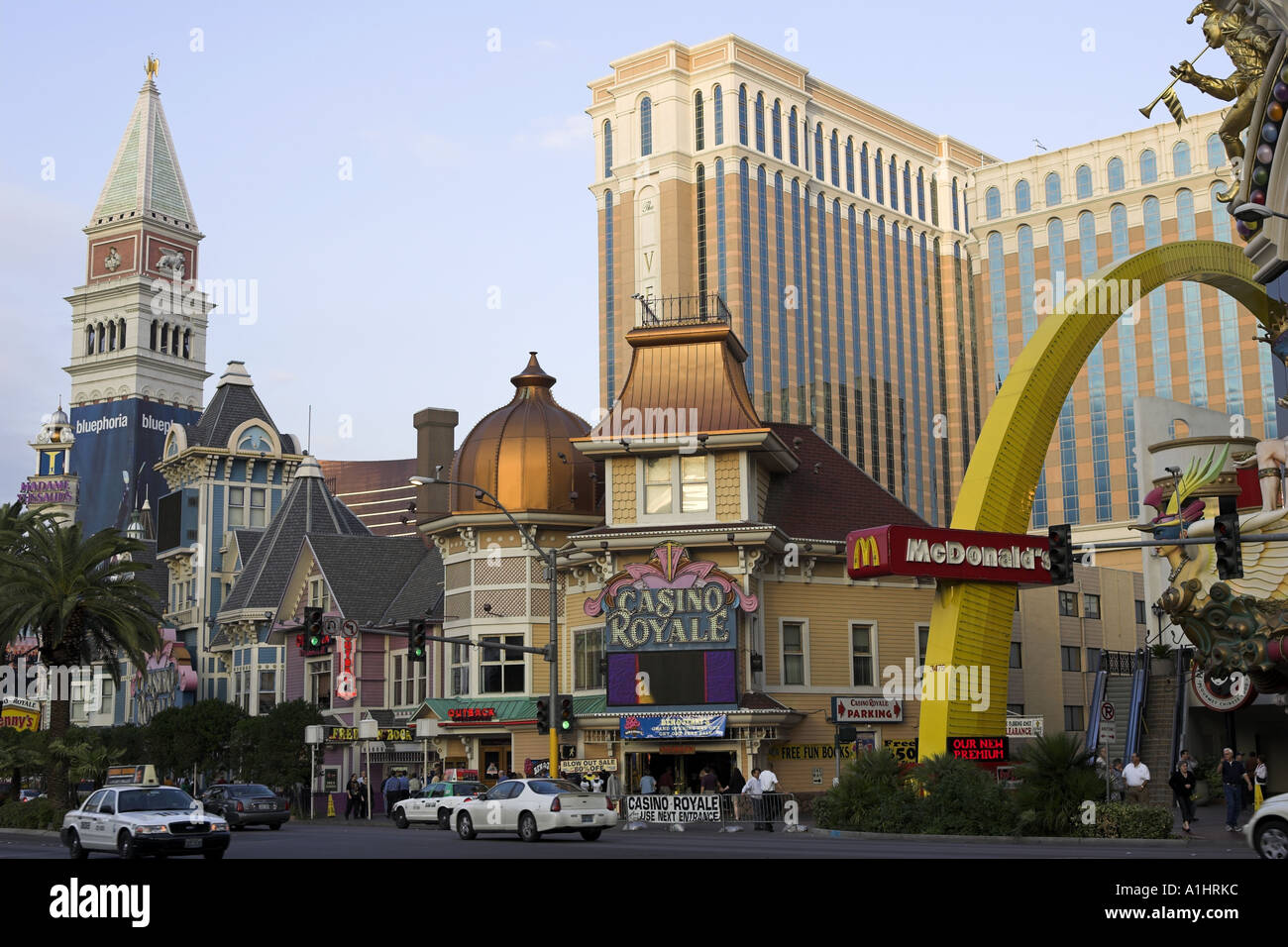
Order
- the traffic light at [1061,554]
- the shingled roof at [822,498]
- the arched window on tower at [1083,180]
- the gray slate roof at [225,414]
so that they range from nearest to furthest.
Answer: the traffic light at [1061,554]
the shingled roof at [822,498]
the gray slate roof at [225,414]
the arched window on tower at [1083,180]

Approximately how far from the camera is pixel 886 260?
186 m

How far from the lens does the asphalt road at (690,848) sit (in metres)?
24.5

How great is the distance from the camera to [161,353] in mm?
143500

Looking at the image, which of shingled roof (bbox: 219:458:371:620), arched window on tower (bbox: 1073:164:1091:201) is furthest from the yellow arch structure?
arched window on tower (bbox: 1073:164:1091:201)

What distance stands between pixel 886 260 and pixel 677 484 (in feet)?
476

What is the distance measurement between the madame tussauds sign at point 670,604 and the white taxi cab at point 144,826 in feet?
67.1

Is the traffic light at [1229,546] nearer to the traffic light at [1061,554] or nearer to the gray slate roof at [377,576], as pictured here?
the traffic light at [1061,554]

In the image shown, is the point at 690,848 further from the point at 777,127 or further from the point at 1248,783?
the point at 777,127

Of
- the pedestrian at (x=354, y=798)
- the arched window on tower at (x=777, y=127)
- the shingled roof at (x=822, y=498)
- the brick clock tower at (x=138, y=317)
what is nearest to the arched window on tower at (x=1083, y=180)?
the arched window on tower at (x=777, y=127)

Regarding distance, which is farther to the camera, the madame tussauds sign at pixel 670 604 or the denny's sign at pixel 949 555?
the madame tussauds sign at pixel 670 604

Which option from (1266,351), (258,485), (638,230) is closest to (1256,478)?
(258,485)

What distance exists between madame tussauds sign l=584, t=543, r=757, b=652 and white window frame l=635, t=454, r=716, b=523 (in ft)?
4.23
